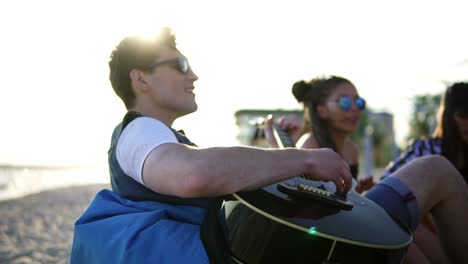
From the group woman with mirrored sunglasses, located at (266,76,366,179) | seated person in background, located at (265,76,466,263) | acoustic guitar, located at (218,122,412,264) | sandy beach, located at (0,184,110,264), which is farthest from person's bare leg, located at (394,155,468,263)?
sandy beach, located at (0,184,110,264)

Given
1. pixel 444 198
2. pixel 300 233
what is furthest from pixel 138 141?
pixel 444 198

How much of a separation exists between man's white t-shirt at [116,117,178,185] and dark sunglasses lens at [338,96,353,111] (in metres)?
2.27

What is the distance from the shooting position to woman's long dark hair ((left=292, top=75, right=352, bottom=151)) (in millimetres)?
3732

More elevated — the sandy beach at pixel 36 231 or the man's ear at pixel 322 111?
the man's ear at pixel 322 111

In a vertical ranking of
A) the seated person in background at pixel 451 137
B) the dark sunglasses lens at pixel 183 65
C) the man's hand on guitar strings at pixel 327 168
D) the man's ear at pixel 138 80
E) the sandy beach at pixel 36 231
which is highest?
the dark sunglasses lens at pixel 183 65

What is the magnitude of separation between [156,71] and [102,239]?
908 mm

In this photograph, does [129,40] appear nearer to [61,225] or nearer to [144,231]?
[144,231]

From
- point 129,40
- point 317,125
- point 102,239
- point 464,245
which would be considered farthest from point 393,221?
point 317,125

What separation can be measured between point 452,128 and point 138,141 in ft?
8.30

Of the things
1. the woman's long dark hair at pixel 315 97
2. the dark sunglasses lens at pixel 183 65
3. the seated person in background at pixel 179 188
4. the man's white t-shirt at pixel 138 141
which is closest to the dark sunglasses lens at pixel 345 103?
the woman's long dark hair at pixel 315 97

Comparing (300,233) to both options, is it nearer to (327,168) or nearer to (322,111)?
(327,168)

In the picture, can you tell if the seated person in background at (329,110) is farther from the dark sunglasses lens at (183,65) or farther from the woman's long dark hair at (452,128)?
the dark sunglasses lens at (183,65)

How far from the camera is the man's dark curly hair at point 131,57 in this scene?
7.63 feet

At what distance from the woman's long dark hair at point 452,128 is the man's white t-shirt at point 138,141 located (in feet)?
7.72
